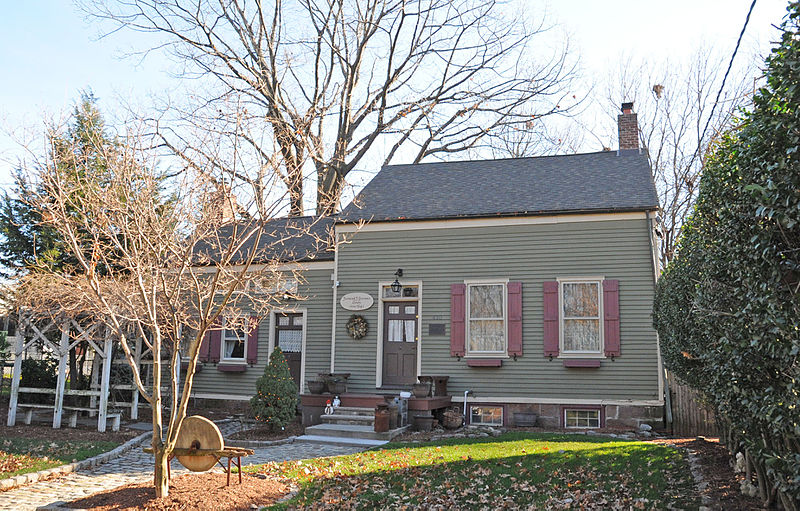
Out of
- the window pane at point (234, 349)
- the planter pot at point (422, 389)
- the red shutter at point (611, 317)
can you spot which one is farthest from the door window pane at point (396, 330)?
the red shutter at point (611, 317)

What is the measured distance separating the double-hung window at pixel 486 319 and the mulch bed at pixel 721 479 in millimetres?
4814

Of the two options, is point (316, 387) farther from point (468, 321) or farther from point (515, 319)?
point (515, 319)

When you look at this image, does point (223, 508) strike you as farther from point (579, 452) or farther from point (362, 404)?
point (362, 404)

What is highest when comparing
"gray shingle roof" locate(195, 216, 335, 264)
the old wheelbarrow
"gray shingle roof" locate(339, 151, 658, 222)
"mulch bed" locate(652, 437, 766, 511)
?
"gray shingle roof" locate(339, 151, 658, 222)

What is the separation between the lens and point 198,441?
21.6 feet

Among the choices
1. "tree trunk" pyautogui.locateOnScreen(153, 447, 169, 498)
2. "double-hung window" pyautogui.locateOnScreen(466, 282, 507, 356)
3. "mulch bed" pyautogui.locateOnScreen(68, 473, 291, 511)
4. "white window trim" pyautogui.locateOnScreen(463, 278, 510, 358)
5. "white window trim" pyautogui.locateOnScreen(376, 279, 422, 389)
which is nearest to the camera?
"mulch bed" pyautogui.locateOnScreen(68, 473, 291, 511)

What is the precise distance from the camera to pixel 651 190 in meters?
13.5

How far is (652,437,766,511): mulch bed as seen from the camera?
554 centimetres

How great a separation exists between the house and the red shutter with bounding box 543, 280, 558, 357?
30mm

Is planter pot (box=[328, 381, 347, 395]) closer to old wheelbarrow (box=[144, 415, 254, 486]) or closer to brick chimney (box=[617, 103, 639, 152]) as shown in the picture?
old wheelbarrow (box=[144, 415, 254, 486])

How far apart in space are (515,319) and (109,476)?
27.3 feet

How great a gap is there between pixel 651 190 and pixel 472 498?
9045mm

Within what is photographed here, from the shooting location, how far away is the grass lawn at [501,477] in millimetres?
6445

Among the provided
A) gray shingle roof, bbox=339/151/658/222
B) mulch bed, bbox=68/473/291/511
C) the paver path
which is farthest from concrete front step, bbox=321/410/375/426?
mulch bed, bbox=68/473/291/511
